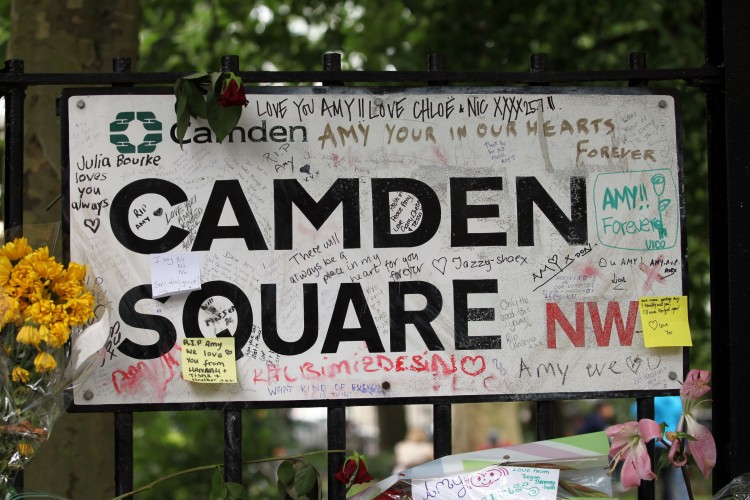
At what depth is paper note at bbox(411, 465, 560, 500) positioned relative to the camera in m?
2.51

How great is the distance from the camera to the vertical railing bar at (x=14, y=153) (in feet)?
8.33

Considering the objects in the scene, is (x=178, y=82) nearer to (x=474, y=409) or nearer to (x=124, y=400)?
(x=124, y=400)

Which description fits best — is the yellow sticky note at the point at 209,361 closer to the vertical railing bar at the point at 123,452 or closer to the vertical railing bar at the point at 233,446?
the vertical railing bar at the point at 233,446

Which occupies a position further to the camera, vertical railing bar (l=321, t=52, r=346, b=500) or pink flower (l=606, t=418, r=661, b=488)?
vertical railing bar (l=321, t=52, r=346, b=500)

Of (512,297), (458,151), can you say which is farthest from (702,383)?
(458,151)

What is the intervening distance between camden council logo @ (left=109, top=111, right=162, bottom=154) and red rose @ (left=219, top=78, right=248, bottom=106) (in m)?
0.27

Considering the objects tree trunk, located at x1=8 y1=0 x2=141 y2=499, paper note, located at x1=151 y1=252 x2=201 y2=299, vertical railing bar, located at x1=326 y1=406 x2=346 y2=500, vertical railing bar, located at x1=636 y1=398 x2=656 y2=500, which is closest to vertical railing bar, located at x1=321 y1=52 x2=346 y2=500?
vertical railing bar, located at x1=326 y1=406 x2=346 y2=500

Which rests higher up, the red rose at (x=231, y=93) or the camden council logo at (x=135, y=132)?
the red rose at (x=231, y=93)

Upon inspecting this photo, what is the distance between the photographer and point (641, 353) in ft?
8.64

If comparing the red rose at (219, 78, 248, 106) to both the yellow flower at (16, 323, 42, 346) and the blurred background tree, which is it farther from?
the blurred background tree

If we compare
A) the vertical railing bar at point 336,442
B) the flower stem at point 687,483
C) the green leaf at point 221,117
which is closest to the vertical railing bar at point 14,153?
the green leaf at point 221,117

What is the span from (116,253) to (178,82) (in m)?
0.54

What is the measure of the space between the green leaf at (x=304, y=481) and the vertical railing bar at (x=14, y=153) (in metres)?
1.10

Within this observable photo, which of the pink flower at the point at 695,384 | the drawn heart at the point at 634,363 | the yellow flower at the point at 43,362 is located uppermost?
the yellow flower at the point at 43,362
